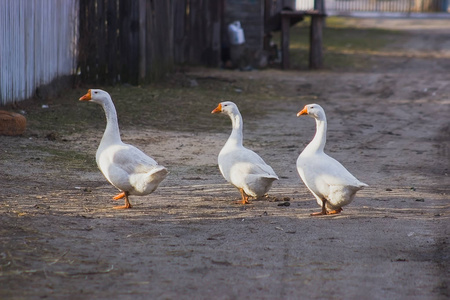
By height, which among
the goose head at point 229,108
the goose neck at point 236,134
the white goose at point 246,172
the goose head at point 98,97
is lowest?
the white goose at point 246,172

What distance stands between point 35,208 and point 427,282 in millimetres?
3569

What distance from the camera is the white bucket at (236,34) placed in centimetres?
1977

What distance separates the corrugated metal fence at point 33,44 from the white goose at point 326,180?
6.19 m

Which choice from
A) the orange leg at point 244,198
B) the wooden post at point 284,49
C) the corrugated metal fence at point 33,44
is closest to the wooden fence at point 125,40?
the corrugated metal fence at point 33,44

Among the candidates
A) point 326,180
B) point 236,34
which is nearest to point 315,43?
point 236,34

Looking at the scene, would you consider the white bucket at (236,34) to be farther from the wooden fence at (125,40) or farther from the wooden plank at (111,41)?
the wooden plank at (111,41)

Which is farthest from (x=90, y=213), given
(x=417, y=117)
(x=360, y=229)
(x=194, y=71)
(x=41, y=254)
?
(x=194, y=71)

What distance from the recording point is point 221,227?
636cm

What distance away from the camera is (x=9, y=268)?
498 cm

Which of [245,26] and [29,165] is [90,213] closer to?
[29,165]

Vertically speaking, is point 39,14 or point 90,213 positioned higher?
point 39,14

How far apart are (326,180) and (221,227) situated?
1138 millimetres

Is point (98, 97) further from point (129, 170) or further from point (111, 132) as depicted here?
point (129, 170)

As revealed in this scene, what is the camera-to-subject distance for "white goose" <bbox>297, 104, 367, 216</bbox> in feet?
21.7
